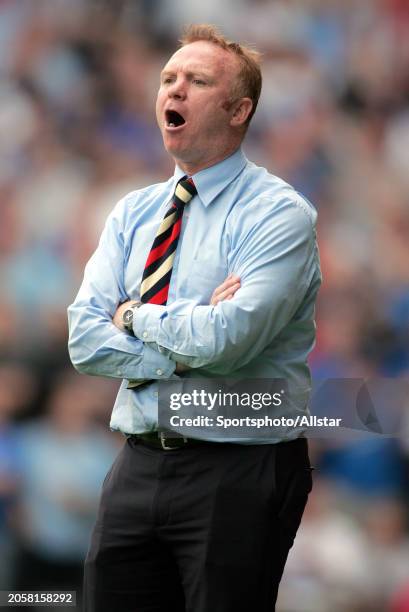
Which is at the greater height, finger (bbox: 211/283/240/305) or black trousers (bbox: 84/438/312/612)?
finger (bbox: 211/283/240/305)

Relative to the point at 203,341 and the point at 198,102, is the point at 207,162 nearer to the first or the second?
the point at 198,102

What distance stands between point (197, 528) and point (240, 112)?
95 cm

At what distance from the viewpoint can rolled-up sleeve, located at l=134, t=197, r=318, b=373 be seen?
2.07 metres

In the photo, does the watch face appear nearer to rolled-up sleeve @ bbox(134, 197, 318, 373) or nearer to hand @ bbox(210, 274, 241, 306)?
rolled-up sleeve @ bbox(134, 197, 318, 373)

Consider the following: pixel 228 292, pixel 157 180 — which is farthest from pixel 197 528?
pixel 157 180

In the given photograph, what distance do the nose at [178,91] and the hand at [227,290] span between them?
0.43m

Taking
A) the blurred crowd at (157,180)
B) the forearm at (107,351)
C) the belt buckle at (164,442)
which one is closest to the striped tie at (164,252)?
the forearm at (107,351)

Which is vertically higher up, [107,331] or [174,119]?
[174,119]

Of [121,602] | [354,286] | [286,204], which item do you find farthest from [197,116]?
[354,286]

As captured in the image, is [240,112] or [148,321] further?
[240,112]

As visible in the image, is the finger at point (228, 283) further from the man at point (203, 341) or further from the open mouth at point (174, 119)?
the open mouth at point (174, 119)

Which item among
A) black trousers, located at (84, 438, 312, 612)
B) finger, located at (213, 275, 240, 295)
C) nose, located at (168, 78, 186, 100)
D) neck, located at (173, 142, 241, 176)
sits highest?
nose, located at (168, 78, 186, 100)

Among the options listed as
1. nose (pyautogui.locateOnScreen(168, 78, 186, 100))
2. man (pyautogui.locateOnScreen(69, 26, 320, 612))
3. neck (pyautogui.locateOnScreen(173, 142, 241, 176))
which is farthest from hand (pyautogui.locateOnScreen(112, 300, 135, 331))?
nose (pyautogui.locateOnScreen(168, 78, 186, 100))

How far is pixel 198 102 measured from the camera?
225 cm
